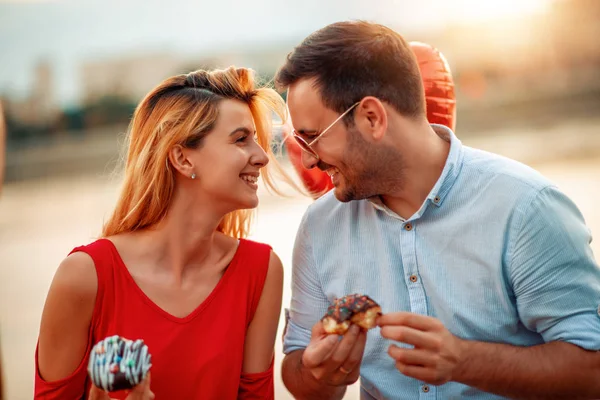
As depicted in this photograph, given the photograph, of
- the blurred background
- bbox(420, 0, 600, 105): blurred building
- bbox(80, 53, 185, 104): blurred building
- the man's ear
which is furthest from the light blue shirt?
bbox(420, 0, 600, 105): blurred building

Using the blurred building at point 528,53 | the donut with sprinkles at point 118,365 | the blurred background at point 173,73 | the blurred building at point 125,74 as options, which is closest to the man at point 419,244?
the donut with sprinkles at point 118,365

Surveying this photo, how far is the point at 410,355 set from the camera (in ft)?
6.02

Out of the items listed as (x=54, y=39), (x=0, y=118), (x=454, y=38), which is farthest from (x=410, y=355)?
(x=454, y=38)

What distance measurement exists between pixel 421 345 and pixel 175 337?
34.5 inches

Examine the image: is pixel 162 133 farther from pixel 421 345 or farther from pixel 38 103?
pixel 38 103

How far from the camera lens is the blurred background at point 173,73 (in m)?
12.1

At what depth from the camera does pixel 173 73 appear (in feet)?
50.6

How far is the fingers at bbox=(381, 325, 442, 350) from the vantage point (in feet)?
5.92

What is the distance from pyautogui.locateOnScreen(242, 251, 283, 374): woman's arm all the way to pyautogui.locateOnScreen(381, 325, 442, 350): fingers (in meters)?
0.78

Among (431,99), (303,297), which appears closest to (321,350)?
(303,297)

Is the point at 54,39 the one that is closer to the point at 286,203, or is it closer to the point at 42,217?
the point at 42,217

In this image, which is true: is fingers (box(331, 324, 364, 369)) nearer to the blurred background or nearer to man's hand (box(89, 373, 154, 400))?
man's hand (box(89, 373, 154, 400))

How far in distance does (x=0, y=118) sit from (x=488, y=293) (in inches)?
90.8

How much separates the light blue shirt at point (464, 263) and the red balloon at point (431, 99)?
12.0 inches
